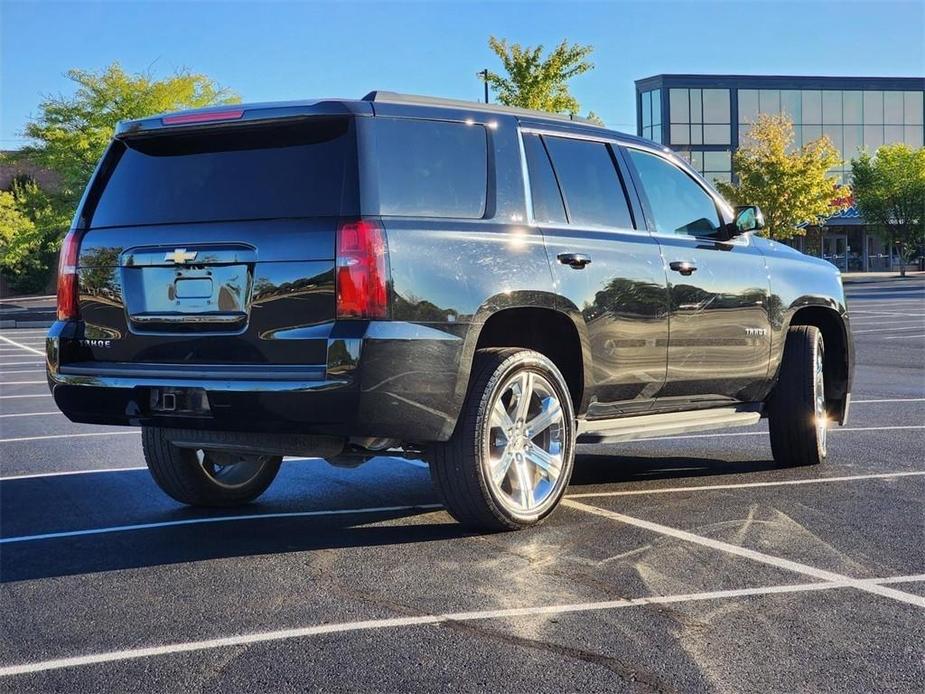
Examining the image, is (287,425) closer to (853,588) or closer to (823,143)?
(853,588)

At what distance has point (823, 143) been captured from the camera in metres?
57.4

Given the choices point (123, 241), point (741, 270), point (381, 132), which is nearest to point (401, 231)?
point (381, 132)

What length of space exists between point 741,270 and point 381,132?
282 centimetres

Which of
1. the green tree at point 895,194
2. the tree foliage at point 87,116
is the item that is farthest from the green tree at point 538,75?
the green tree at point 895,194

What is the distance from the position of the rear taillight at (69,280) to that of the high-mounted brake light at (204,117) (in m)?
0.75

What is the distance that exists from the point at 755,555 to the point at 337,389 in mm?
1945

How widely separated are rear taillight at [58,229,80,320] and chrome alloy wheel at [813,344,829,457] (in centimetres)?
455

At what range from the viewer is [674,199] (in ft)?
23.4

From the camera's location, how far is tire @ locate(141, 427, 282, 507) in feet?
21.1

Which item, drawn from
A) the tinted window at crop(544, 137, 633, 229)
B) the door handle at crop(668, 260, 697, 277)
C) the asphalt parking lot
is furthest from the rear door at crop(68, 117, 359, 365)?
the door handle at crop(668, 260, 697, 277)

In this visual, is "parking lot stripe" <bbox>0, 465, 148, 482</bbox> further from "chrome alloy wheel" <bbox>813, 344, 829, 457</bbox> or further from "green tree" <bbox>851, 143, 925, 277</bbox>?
"green tree" <bbox>851, 143, 925, 277</bbox>

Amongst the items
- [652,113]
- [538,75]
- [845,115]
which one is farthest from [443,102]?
[845,115]

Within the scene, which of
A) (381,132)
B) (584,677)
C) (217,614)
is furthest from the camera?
(381,132)

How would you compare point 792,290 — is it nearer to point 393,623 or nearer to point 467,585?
point 467,585
